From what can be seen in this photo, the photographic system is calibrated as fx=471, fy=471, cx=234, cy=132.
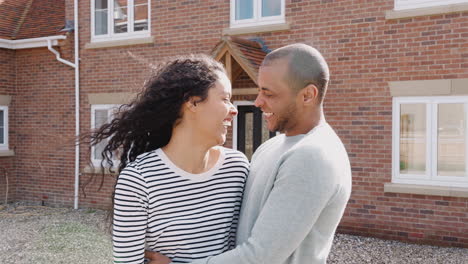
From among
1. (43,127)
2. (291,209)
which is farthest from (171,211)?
(43,127)

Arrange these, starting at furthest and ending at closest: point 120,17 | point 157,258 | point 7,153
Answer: point 7,153
point 120,17
point 157,258

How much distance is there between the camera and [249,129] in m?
9.23

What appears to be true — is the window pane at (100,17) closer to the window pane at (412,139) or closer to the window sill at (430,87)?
the window sill at (430,87)

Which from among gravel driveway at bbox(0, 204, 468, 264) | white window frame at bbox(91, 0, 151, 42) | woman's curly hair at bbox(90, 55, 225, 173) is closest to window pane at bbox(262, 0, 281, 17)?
white window frame at bbox(91, 0, 151, 42)

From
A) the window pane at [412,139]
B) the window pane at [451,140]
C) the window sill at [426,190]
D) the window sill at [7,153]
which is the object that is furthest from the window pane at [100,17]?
the window pane at [451,140]

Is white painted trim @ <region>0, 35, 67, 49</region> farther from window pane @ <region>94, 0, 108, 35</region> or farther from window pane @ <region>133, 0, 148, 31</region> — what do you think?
window pane @ <region>133, 0, 148, 31</region>

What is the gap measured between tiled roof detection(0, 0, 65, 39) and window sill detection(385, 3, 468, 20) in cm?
733

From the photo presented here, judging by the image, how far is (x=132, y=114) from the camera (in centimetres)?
222

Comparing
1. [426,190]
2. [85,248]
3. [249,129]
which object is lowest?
[85,248]

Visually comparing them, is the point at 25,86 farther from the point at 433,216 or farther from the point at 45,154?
the point at 433,216

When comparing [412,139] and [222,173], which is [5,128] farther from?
[222,173]

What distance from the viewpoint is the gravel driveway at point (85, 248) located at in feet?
21.9

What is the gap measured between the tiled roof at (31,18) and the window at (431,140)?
7.78m

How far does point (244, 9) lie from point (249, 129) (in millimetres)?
2311
